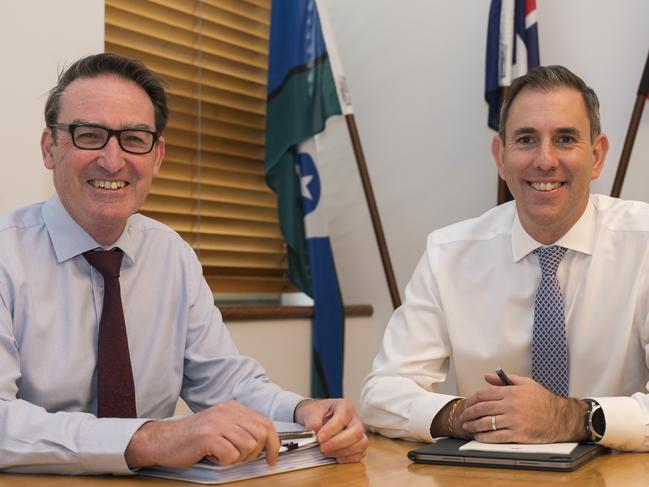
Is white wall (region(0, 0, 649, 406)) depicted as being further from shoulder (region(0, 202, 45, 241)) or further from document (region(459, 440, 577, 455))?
document (region(459, 440, 577, 455))

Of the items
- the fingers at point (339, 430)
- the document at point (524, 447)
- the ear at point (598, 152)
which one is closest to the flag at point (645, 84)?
the ear at point (598, 152)

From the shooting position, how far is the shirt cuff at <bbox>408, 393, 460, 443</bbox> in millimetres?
1710

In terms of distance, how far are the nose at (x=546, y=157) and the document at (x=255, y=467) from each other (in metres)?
0.93

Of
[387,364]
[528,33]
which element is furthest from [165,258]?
[528,33]

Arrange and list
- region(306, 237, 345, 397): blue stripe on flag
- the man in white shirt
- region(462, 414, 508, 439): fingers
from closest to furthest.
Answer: region(462, 414, 508, 439): fingers → the man in white shirt → region(306, 237, 345, 397): blue stripe on flag

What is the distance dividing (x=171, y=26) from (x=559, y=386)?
6.60ft

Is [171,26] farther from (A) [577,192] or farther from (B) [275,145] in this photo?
(A) [577,192]

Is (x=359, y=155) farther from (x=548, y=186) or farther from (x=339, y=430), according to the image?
(x=339, y=430)

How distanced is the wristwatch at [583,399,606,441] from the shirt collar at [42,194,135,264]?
0.98 meters

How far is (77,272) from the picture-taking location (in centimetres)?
171

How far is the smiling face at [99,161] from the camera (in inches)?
68.3

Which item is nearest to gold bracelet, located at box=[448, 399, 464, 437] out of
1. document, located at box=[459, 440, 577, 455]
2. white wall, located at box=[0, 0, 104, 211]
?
document, located at box=[459, 440, 577, 455]

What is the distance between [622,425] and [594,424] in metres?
0.06

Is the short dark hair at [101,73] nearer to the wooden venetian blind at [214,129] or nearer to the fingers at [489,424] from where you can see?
the fingers at [489,424]
